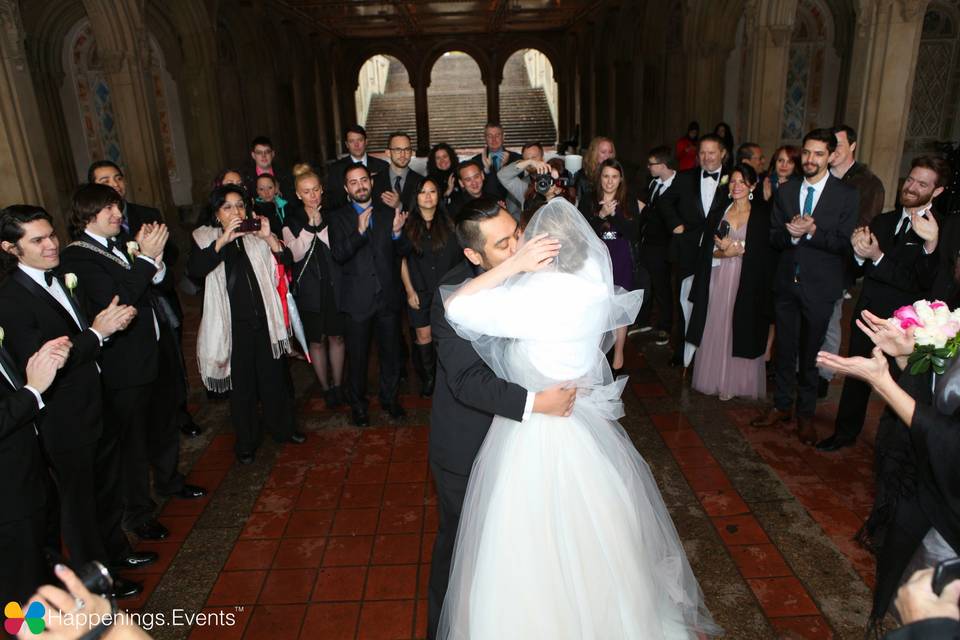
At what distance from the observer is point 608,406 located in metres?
2.52

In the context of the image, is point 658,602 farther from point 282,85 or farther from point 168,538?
point 282,85

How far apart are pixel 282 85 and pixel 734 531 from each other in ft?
57.4

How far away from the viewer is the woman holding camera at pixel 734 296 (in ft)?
16.0

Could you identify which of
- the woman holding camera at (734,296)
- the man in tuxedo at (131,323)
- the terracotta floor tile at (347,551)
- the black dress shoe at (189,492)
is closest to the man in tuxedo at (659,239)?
the woman holding camera at (734,296)

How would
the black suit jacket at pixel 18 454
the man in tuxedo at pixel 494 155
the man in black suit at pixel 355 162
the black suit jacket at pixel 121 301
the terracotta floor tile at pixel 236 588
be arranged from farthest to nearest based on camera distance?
the man in tuxedo at pixel 494 155 < the man in black suit at pixel 355 162 < the black suit jacket at pixel 121 301 < the terracotta floor tile at pixel 236 588 < the black suit jacket at pixel 18 454

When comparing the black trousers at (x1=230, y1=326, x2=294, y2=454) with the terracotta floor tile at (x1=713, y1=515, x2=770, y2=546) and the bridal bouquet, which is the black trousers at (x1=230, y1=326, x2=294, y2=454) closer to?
the terracotta floor tile at (x1=713, y1=515, x2=770, y2=546)

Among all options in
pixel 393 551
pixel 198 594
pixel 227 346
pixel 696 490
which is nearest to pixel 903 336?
pixel 696 490

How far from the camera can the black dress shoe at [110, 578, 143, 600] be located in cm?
329

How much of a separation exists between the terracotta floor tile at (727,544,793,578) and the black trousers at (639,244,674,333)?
9.93 feet

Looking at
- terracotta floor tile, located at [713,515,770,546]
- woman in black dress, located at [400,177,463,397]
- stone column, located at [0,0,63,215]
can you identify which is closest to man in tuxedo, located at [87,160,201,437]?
woman in black dress, located at [400,177,463,397]

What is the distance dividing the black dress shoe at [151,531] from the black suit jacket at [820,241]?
4.25 meters

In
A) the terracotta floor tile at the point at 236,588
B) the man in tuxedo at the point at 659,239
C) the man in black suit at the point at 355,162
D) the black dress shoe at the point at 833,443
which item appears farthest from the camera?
the man in tuxedo at the point at 659,239

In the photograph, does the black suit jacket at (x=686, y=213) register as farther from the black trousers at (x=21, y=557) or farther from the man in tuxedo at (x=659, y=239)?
the black trousers at (x=21, y=557)

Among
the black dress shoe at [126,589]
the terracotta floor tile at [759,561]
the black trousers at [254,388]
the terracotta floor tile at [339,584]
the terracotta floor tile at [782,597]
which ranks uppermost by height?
the black trousers at [254,388]
